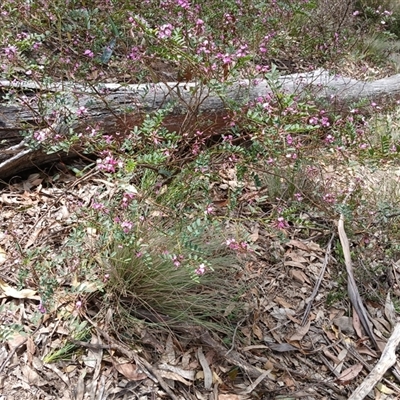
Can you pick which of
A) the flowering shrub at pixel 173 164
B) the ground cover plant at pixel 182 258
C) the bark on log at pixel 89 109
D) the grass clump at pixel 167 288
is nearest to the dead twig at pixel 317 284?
the ground cover plant at pixel 182 258

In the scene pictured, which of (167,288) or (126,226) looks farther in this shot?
(167,288)

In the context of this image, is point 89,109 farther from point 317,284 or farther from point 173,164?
point 317,284

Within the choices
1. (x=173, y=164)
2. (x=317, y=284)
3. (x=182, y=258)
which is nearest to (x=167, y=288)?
(x=182, y=258)

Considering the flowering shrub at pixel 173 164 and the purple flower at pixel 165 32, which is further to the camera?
the flowering shrub at pixel 173 164

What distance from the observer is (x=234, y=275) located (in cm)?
243

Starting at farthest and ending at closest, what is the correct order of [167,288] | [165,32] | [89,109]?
[89,109]
[167,288]
[165,32]

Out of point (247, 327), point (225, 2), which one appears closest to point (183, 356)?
point (247, 327)

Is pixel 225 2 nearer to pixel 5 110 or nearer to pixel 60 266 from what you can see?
pixel 5 110

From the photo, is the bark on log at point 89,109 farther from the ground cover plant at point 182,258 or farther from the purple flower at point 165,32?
the purple flower at point 165,32

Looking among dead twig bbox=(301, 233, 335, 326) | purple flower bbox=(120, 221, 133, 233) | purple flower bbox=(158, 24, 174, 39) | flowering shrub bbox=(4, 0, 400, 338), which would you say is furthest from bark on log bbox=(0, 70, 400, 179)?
dead twig bbox=(301, 233, 335, 326)

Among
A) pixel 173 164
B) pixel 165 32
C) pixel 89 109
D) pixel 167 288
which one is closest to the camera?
pixel 165 32

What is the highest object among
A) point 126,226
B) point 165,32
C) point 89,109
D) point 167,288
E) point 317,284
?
point 165,32

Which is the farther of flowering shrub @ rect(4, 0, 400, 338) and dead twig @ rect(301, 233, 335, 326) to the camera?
dead twig @ rect(301, 233, 335, 326)

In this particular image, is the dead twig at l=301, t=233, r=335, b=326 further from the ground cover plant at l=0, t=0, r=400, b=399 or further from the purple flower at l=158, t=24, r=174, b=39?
the purple flower at l=158, t=24, r=174, b=39
